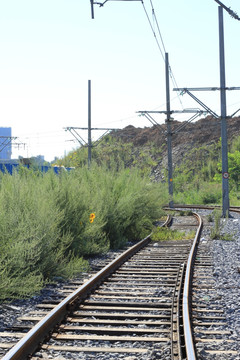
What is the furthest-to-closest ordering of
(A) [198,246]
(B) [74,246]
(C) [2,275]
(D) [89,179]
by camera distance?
(D) [89,179] < (A) [198,246] < (B) [74,246] < (C) [2,275]

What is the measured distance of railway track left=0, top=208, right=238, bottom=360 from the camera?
5.57m

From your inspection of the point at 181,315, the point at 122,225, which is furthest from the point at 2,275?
the point at 122,225

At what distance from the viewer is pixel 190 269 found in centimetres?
1051

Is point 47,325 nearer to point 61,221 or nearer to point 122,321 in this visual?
point 122,321

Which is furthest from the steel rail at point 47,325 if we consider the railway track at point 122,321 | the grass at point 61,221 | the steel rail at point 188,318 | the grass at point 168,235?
the grass at point 168,235

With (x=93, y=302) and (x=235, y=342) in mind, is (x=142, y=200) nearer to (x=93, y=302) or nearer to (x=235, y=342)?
(x=93, y=302)

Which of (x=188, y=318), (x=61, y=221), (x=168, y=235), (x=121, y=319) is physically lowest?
(x=168, y=235)

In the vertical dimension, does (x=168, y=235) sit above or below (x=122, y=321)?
below

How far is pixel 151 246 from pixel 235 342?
9454 mm

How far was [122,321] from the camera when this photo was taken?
675cm

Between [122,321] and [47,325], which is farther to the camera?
[122,321]

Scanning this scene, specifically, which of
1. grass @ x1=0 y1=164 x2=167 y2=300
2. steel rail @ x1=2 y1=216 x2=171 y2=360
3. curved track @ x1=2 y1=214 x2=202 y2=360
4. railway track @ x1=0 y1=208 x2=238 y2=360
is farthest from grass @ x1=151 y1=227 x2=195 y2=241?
steel rail @ x1=2 y1=216 x2=171 y2=360

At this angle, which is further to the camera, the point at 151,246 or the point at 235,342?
the point at 151,246

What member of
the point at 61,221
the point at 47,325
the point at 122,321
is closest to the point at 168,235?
the point at 61,221
